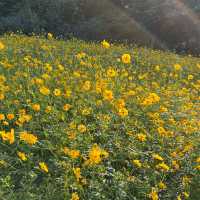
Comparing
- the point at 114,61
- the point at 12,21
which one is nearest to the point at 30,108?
the point at 114,61

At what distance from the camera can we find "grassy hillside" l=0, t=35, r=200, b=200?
4250mm

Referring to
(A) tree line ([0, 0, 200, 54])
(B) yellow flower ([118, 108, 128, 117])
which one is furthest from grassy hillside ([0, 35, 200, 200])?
(A) tree line ([0, 0, 200, 54])

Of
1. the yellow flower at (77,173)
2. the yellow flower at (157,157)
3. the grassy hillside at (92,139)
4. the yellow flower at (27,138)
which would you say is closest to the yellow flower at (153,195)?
the grassy hillside at (92,139)

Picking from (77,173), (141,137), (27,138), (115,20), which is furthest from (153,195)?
(115,20)

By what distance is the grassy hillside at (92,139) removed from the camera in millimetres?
4250

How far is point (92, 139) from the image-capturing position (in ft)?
15.8

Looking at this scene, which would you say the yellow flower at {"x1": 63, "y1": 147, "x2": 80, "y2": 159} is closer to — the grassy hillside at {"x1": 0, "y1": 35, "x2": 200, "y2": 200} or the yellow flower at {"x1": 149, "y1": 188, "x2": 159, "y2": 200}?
the grassy hillside at {"x1": 0, "y1": 35, "x2": 200, "y2": 200}

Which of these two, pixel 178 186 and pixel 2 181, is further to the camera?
pixel 178 186

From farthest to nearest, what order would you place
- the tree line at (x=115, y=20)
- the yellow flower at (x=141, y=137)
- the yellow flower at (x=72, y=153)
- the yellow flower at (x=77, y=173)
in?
the tree line at (x=115, y=20) → the yellow flower at (x=141, y=137) → the yellow flower at (x=72, y=153) → the yellow flower at (x=77, y=173)

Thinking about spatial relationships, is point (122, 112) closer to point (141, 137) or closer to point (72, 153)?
point (141, 137)

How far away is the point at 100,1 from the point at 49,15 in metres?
1.38

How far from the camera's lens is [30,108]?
532 cm

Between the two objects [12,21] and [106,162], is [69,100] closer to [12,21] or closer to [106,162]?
[106,162]

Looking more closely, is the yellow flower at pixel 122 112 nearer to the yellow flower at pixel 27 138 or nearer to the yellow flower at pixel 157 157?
the yellow flower at pixel 157 157
